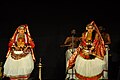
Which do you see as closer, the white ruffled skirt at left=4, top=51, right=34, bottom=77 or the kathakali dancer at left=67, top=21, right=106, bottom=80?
the kathakali dancer at left=67, top=21, right=106, bottom=80

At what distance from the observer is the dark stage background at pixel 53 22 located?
3.85 metres

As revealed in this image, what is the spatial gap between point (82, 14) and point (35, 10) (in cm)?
61

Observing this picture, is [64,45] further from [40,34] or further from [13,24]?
[13,24]

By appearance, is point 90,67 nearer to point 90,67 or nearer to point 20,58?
point 90,67

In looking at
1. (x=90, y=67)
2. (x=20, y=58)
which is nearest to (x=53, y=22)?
(x=20, y=58)

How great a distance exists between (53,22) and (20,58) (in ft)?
2.61

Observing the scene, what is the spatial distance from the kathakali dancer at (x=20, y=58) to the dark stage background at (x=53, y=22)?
1.24ft

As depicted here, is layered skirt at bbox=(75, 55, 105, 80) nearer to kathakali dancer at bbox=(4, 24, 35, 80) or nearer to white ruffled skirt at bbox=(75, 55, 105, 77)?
white ruffled skirt at bbox=(75, 55, 105, 77)

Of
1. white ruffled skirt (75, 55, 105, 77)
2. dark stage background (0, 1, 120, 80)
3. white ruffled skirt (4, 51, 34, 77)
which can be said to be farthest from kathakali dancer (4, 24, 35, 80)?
white ruffled skirt (75, 55, 105, 77)

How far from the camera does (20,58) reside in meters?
3.38

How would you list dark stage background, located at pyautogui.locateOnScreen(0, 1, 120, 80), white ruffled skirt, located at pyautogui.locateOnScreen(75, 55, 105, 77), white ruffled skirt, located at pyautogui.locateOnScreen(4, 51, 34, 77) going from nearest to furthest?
white ruffled skirt, located at pyautogui.locateOnScreen(75, 55, 105, 77) → white ruffled skirt, located at pyautogui.locateOnScreen(4, 51, 34, 77) → dark stage background, located at pyautogui.locateOnScreen(0, 1, 120, 80)

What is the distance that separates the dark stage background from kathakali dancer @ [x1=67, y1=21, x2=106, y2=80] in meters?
0.45

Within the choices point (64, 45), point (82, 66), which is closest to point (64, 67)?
point (64, 45)

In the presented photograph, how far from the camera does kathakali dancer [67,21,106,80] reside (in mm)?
3268
